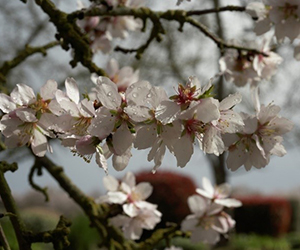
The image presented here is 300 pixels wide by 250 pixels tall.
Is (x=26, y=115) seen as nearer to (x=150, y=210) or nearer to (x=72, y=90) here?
(x=72, y=90)

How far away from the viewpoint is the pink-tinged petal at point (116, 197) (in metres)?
1.52

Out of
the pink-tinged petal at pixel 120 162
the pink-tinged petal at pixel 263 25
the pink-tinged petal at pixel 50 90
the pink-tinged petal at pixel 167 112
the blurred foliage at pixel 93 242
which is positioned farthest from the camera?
the blurred foliage at pixel 93 242

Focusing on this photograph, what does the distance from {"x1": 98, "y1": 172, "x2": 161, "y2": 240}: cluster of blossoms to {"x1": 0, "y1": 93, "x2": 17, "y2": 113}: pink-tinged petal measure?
2.20ft

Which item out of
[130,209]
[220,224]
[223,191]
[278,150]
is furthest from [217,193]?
[278,150]

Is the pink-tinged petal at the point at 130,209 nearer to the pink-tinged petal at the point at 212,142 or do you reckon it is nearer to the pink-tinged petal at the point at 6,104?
the pink-tinged petal at the point at 6,104

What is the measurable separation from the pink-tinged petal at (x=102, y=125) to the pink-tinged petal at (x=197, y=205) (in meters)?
1.09

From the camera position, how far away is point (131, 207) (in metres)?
1.57

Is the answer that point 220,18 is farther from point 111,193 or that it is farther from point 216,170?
point 111,193

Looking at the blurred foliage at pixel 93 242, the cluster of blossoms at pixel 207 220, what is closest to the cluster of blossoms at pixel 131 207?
the cluster of blossoms at pixel 207 220

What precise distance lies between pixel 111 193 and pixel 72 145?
0.79 m

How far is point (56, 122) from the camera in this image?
2.87 feet

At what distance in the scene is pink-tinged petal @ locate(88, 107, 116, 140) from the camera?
2.53ft

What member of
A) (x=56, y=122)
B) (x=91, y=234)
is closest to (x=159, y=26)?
(x=56, y=122)

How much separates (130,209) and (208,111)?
89 centimetres
